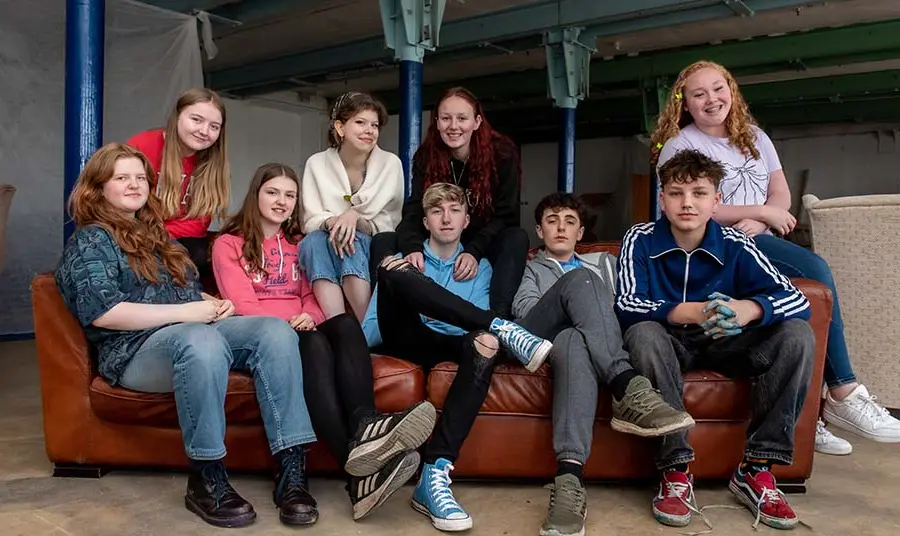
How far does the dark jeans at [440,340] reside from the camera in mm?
1876

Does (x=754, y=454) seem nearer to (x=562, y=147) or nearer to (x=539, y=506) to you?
(x=539, y=506)

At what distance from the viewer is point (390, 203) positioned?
2.68 m

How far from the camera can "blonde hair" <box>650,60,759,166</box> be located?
2408 mm

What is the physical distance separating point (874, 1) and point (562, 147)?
2.97m

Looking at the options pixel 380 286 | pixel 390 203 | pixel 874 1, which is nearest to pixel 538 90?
pixel 874 1

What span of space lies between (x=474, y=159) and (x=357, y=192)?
457 mm

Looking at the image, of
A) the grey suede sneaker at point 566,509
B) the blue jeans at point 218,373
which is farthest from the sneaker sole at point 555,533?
the blue jeans at point 218,373

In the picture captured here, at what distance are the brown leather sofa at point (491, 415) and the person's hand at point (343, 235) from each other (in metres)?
0.50

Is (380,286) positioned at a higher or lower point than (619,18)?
lower

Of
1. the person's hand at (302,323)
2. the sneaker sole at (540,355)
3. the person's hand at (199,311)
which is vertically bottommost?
the sneaker sole at (540,355)

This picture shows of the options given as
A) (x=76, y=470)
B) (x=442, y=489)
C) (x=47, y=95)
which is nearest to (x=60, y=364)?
(x=76, y=470)

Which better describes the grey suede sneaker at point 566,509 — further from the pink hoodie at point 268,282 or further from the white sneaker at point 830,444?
the white sneaker at point 830,444

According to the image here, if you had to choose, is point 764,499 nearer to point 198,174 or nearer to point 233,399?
point 233,399

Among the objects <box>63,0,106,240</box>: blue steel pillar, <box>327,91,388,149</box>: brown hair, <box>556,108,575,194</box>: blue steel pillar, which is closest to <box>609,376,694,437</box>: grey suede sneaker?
<box>327,91,388,149</box>: brown hair
